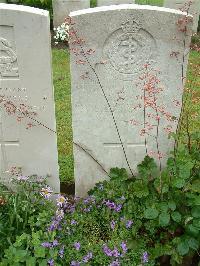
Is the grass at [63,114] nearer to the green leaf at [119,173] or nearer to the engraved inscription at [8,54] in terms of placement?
the green leaf at [119,173]

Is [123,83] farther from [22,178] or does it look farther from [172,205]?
[22,178]

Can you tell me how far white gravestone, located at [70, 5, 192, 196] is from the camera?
9.00 feet

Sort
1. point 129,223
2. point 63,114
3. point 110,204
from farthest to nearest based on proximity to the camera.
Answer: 1. point 63,114
2. point 110,204
3. point 129,223

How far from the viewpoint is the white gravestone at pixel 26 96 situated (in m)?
2.71

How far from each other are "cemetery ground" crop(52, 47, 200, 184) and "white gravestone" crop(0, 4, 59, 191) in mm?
778

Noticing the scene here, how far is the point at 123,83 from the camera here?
2973 millimetres

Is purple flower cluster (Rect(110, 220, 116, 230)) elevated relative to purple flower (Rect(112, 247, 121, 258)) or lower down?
elevated

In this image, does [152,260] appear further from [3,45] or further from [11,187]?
[3,45]

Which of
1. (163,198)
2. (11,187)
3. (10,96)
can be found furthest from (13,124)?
(163,198)

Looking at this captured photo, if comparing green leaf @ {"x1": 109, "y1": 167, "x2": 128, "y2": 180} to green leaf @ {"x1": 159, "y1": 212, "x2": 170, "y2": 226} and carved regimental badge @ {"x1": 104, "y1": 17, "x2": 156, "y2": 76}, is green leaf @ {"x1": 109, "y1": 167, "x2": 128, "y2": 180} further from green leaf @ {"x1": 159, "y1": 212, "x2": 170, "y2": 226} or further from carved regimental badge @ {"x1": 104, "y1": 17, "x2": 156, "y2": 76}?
carved regimental badge @ {"x1": 104, "y1": 17, "x2": 156, "y2": 76}

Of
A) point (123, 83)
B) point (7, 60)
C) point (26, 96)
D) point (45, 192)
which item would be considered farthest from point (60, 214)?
point (7, 60)

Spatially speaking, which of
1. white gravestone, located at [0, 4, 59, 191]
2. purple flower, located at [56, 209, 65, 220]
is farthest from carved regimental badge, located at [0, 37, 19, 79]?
purple flower, located at [56, 209, 65, 220]

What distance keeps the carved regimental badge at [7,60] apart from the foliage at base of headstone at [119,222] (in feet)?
2.80

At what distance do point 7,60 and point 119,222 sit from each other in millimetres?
1392
